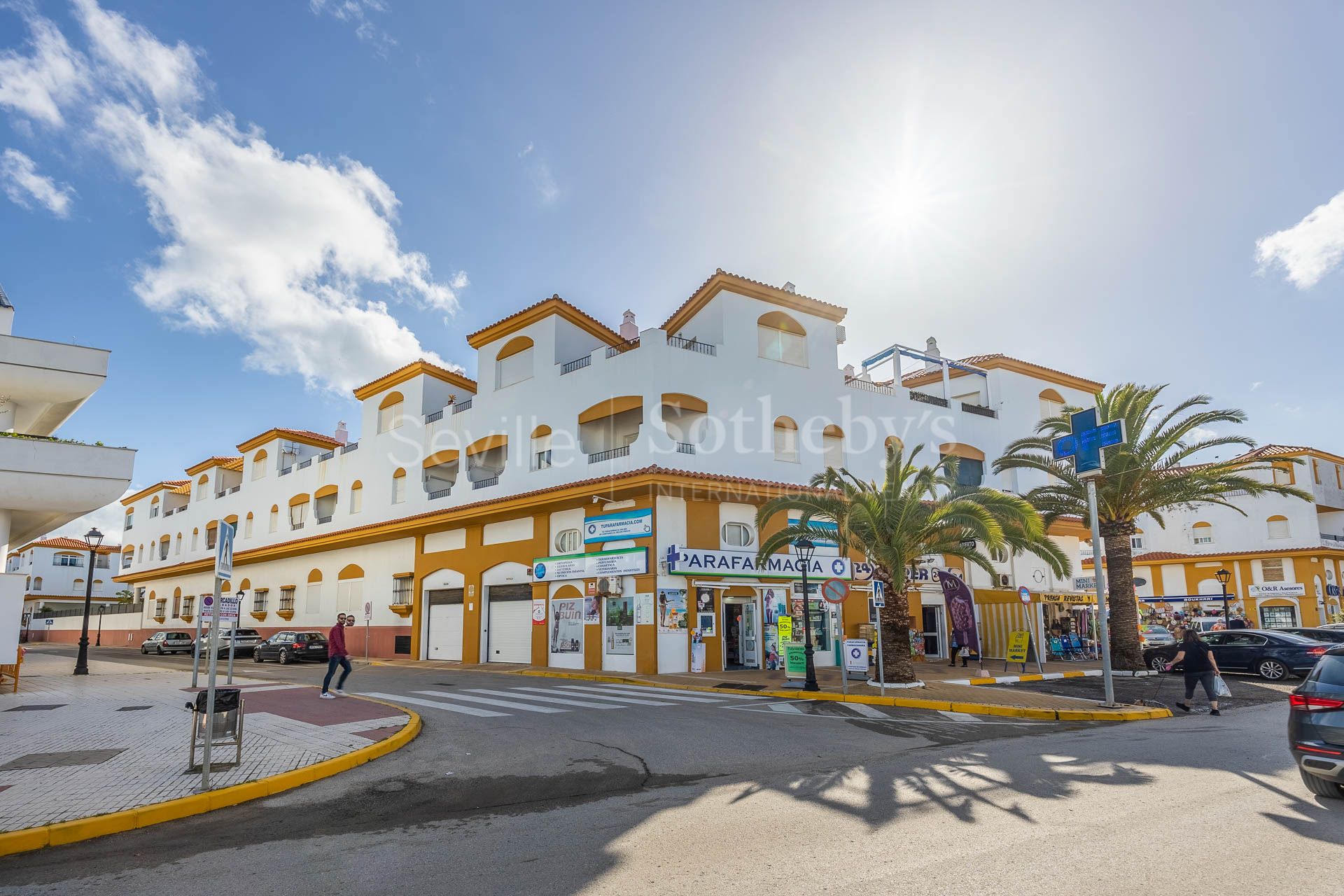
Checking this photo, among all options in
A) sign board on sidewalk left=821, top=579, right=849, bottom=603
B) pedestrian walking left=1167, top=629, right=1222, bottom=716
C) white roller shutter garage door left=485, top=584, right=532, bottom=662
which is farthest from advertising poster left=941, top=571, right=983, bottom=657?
white roller shutter garage door left=485, top=584, right=532, bottom=662

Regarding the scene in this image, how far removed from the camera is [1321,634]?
21.7m

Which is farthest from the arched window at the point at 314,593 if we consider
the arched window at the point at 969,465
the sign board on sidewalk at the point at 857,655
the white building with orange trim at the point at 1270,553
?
the white building with orange trim at the point at 1270,553

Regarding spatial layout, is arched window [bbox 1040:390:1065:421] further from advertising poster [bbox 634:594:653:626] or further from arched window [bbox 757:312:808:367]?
advertising poster [bbox 634:594:653:626]

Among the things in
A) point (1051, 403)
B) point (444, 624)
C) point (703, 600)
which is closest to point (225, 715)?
point (703, 600)

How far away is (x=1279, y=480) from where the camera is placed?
45938 mm

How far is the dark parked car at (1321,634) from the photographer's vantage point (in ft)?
69.4

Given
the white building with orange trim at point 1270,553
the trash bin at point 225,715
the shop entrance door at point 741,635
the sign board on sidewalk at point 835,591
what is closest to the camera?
the trash bin at point 225,715

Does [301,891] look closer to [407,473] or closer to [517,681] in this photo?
[517,681]

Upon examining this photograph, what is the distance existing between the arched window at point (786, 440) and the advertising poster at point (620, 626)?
7307 millimetres

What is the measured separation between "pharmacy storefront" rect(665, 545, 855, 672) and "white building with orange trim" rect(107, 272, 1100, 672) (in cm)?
8

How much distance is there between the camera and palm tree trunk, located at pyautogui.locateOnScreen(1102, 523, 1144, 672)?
2295 centimetres

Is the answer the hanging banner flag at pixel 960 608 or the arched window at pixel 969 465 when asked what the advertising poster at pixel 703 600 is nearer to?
the hanging banner flag at pixel 960 608

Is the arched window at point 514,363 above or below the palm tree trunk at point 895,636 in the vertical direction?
above

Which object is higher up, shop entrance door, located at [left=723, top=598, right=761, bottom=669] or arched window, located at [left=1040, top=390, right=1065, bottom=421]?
arched window, located at [left=1040, top=390, right=1065, bottom=421]
